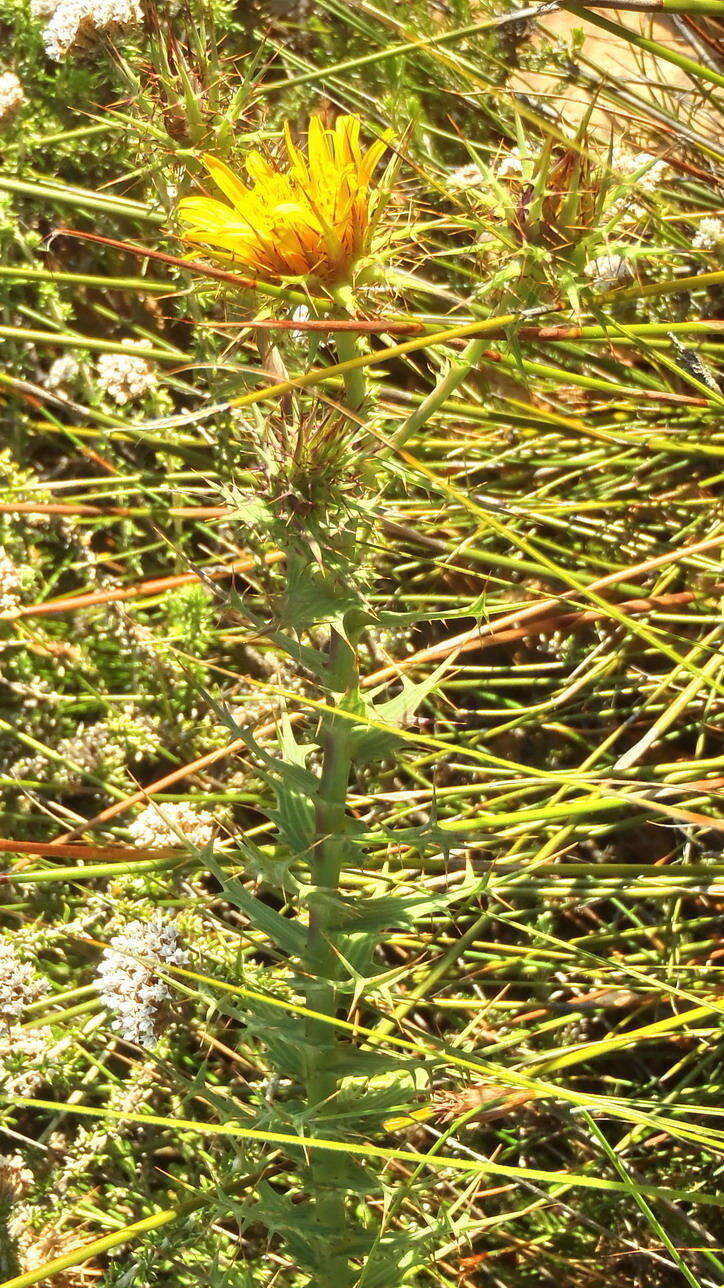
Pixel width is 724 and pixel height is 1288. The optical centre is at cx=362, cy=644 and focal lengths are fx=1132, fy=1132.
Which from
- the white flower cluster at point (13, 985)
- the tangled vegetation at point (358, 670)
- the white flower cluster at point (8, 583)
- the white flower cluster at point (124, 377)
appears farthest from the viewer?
the white flower cluster at point (124, 377)

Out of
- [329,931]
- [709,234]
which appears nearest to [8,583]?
[329,931]

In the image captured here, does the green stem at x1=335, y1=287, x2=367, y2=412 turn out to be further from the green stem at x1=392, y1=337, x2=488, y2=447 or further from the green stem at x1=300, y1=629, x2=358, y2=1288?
the green stem at x1=300, y1=629, x2=358, y2=1288

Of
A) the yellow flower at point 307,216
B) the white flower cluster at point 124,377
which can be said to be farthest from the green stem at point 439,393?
the white flower cluster at point 124,377

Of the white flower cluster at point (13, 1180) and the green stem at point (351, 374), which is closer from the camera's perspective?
the green stem at point (351, 374)

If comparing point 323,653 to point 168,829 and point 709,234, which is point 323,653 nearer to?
point 168,829

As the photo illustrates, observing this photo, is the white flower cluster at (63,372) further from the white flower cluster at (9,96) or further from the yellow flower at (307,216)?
the yellow flower at (307,216)

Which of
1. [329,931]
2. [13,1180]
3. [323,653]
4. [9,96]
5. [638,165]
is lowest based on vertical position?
[13,1180]
